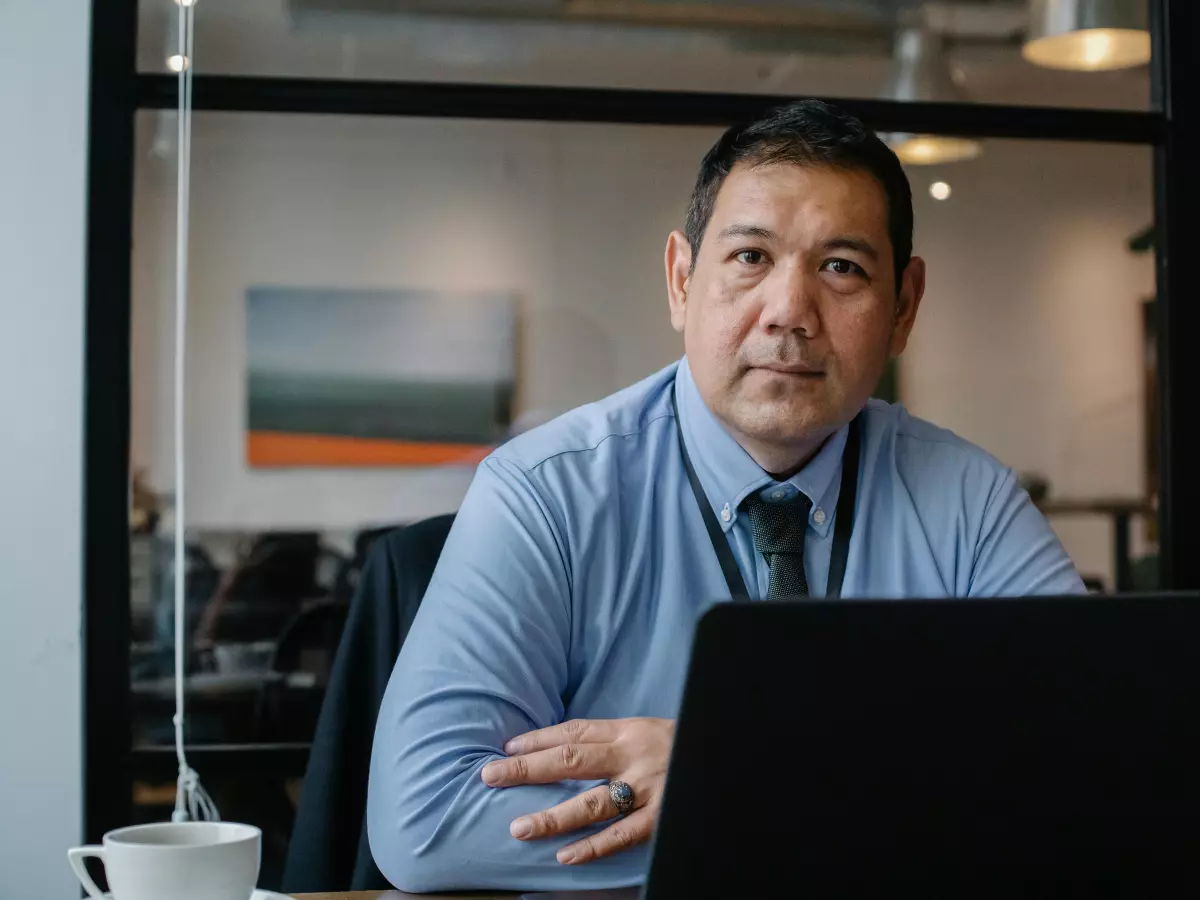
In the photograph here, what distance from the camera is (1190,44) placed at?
10.1ft

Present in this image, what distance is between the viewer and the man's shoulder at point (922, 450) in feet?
5.78

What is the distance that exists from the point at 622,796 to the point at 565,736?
0.10 meters

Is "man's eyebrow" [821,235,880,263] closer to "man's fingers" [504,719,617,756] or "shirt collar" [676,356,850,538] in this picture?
"shirt collar" [676,356,850,538]

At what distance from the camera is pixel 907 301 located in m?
1.78

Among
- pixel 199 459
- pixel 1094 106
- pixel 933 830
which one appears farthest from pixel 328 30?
pixel 933 830

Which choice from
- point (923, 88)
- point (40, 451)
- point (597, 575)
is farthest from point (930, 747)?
point (923, 88)

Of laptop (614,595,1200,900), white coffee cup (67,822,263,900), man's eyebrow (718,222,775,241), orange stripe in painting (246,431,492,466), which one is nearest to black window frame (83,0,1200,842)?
orange stripe in painting (246,431,492,466)

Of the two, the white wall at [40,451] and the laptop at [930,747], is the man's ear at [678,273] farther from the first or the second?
the white wall at [40,451]

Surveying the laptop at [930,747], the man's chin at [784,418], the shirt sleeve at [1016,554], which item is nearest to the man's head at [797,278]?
the man's chin at [784,418]

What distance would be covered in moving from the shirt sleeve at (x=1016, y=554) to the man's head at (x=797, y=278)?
0.26 meters

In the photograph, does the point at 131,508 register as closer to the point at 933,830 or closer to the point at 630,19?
the point at 630,19

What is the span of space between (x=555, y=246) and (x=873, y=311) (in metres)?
1.40


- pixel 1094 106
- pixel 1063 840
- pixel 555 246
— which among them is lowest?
pixel 1063 840

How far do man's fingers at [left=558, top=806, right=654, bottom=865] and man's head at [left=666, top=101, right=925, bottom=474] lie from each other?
0.59 m
